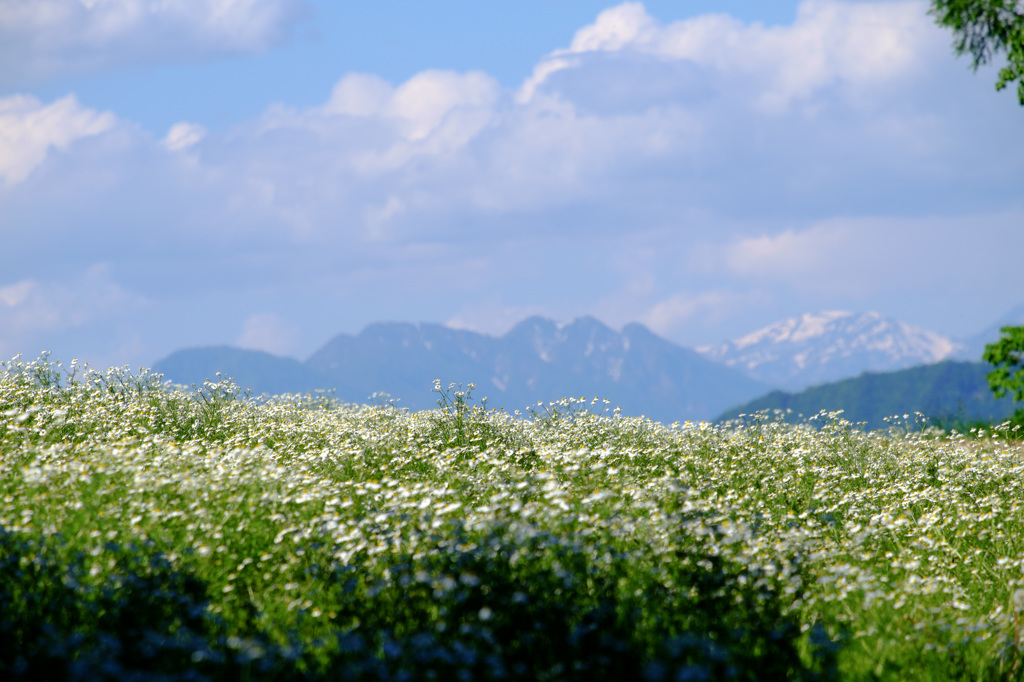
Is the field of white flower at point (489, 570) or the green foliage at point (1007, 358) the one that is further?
the green foliage at point (1007, 358)

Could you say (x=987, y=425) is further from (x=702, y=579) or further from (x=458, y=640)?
(x=458, y=640)

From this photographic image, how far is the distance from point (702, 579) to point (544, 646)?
165 cm

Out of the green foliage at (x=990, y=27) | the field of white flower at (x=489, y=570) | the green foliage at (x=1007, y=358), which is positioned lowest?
the field of white flower at (x=489, y=570)

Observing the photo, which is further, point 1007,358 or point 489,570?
point 1007,358

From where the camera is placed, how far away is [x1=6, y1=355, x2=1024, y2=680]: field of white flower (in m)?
5.94

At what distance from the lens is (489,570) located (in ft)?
21.6

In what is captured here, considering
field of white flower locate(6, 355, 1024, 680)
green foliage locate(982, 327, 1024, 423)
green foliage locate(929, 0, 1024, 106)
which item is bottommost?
field of white flower locate(6, 355, 1024, 680)

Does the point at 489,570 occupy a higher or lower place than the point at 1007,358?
lower

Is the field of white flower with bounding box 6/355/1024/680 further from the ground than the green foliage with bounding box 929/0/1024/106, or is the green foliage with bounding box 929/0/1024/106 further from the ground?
the green foliage with bounding box 929/0/1024/106

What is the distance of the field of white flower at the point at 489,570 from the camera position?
594 cm

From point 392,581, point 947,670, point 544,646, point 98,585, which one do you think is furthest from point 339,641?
point 947,670

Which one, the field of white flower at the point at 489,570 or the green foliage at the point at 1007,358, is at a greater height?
the green foliage at the point at 1007,358

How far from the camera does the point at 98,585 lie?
6332 mm

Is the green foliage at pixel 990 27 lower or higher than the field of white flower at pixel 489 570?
higher
